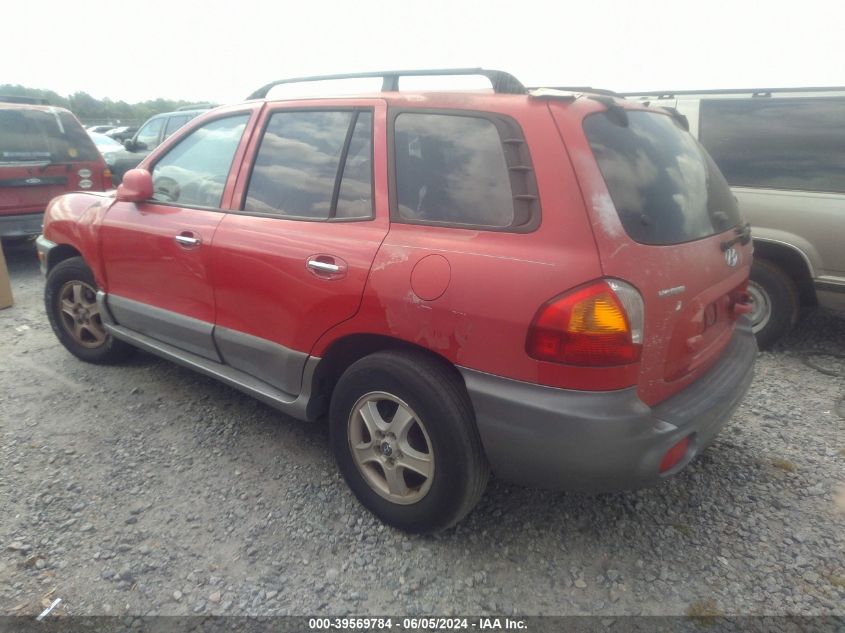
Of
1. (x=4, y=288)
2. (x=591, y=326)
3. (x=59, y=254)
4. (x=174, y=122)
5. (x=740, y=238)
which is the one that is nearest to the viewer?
(x=591, y=326)

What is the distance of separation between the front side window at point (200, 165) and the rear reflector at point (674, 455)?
8.03 feet

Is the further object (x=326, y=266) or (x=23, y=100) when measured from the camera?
(x=23, y=100)

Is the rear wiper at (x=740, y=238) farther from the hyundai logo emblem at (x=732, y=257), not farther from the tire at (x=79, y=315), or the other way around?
the tire at (x=79, y=315)

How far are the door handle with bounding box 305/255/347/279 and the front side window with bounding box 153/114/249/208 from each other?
90 centimetres

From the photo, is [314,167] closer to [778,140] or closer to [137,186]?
[137,186]

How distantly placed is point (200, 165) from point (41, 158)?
453 centimetres

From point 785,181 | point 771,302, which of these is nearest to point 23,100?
point 785,181

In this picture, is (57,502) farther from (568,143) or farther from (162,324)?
(568,143)

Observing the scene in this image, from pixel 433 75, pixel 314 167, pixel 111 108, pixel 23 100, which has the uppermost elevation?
pixel 433 75

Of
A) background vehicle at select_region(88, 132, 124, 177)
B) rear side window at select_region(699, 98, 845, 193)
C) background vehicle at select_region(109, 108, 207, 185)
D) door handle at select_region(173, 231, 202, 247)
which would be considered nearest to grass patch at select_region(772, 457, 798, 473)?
rear side window at select_region(699, 98, 845, 193)

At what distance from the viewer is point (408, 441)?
2.39 m

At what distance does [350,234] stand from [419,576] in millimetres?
1405

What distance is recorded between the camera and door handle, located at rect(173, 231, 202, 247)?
307cm

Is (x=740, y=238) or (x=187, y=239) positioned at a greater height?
(x=740, y=238)
